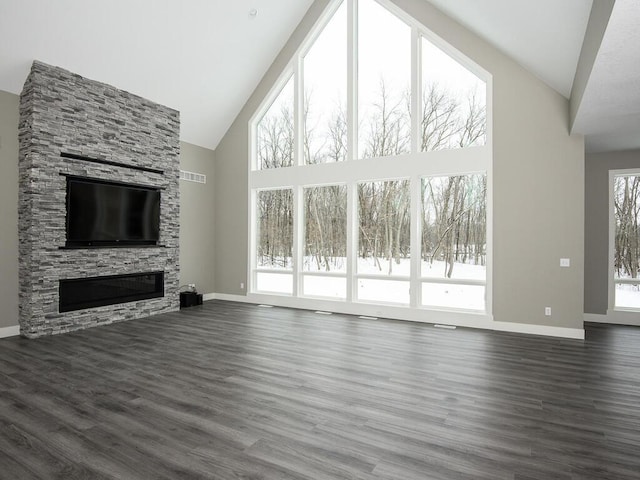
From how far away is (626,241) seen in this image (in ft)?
20.5

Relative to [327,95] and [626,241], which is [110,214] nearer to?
[327,95]

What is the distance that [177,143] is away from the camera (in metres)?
7.18

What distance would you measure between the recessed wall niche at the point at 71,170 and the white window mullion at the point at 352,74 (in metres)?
3.41

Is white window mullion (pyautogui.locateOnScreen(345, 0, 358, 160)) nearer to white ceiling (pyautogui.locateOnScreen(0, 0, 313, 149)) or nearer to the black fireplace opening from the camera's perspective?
white ceiling (pyautogui.locateOnScreen(0, 0, 313, 149))

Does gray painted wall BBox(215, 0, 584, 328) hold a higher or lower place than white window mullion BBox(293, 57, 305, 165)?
lower

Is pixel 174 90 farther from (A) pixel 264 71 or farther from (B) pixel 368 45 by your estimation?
(B) pixel 368 45

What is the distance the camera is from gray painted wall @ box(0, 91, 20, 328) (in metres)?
5.08

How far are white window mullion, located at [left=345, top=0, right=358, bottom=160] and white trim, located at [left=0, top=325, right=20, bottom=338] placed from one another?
567cm

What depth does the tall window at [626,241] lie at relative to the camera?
6195mm

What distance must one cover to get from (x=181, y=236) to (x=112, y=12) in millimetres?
3915

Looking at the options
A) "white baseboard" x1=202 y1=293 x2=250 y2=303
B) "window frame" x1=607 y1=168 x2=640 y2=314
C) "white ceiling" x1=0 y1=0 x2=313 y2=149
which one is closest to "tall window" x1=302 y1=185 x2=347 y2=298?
"white baseboard" x1=202 y1=293 x2=250 y2=303

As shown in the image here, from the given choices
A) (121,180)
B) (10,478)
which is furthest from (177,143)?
(10,478)

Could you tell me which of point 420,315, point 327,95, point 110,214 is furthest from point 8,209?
point 420,315

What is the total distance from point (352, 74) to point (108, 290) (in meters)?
5.56
